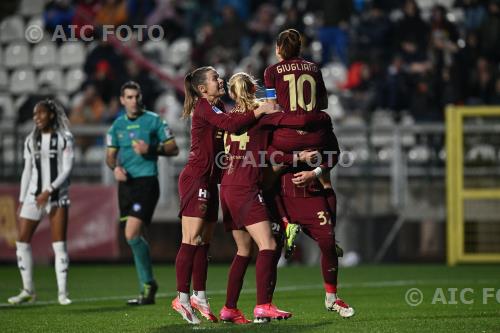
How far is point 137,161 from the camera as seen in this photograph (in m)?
11.6

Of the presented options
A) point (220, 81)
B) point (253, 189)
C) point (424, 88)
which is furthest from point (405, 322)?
point (424, 88)

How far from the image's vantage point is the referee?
11.4 metres

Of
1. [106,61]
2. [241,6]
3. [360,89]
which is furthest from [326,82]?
[106,61]

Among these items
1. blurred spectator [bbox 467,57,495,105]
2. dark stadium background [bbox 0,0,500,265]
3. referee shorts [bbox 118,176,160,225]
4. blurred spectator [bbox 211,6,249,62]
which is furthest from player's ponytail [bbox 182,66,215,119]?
blurred spectator [bbox 211,6,249,62]

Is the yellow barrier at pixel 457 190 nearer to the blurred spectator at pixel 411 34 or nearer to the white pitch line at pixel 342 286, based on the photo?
the blurred spectator at pixel 411 34

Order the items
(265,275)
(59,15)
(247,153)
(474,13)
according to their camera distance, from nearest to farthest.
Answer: (265,275) < (247,153) < (474,13) < (59,15)

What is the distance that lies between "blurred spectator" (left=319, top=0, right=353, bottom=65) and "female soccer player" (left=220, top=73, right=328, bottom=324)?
432 inches

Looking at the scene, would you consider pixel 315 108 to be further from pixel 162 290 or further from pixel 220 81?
pixel 162 290

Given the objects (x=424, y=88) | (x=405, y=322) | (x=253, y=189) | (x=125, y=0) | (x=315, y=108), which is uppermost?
(x=125, y=0)

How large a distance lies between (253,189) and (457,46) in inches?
425

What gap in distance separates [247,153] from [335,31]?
37.4 feet

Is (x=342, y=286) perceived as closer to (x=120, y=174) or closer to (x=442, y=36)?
(x=120, y=174)

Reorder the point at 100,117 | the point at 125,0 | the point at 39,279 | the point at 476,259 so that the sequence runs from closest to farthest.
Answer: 1. the point at 39,279
2. the point at 476,259
3. the point at 100,117
4. the point at 125,0

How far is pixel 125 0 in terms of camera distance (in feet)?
70.2
